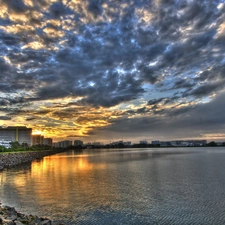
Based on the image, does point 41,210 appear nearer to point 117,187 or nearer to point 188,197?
point 117,187

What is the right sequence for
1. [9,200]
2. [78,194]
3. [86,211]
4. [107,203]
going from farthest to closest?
[78,194], [9,200], [107,203], [86,211]

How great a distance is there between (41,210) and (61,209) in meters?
1.73

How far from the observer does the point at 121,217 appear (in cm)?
1977

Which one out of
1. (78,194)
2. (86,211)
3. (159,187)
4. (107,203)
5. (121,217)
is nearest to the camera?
(121,217)

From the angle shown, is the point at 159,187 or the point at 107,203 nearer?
the point at 107,203

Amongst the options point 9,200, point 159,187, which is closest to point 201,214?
point 159,187

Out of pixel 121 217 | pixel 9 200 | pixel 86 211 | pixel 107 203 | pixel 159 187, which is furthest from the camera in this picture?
pixel 159 187

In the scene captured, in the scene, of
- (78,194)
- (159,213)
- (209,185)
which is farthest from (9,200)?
(209,185)

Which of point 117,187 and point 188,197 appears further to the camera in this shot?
point 117,187

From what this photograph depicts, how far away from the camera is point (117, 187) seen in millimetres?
32750

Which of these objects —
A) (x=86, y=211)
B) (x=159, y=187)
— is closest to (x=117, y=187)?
(x=159, y=187)

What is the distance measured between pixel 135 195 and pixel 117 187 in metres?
5.70

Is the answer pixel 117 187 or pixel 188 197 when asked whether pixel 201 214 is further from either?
pixel 117 187

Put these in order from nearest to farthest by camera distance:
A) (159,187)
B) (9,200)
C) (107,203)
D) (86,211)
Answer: (86,211) → (107,203) → (9,200) → (159,187)
